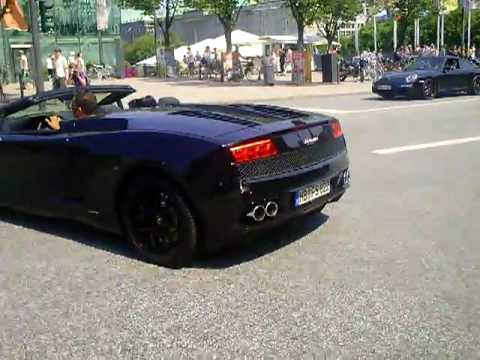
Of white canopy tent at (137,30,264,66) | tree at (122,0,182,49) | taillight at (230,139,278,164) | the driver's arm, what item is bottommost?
taillight at (230,139,278,164)

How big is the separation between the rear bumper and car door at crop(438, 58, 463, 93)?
16483mm

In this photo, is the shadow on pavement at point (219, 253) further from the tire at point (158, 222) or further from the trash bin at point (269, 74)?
the trash bin at point (269, 74)

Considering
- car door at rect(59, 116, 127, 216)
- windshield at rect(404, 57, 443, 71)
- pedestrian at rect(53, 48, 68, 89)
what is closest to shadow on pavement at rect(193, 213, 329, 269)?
car door at rect(59, 116, 127, 216)

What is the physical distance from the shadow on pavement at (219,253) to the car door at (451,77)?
50.8 feet

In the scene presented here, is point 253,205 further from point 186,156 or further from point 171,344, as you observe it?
point 171,344

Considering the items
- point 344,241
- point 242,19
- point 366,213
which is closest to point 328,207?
point 366,213

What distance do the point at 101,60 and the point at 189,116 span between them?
40.9 meters

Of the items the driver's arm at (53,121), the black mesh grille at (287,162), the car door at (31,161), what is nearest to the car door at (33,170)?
the car door at (31,161)

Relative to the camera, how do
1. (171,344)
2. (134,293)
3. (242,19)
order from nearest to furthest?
(171,344) → (134,293) → (242,19)

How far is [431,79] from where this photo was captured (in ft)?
64.8

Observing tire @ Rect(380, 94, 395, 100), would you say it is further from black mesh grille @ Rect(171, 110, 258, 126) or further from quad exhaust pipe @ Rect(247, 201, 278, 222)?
quad exhaust pipe @ Rect(247, 201, 278, 222)

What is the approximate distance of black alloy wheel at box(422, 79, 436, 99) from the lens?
19.5 meters

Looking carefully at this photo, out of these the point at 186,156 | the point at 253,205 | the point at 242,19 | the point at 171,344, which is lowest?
the point at 171,344

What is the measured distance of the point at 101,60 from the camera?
1746 inches
